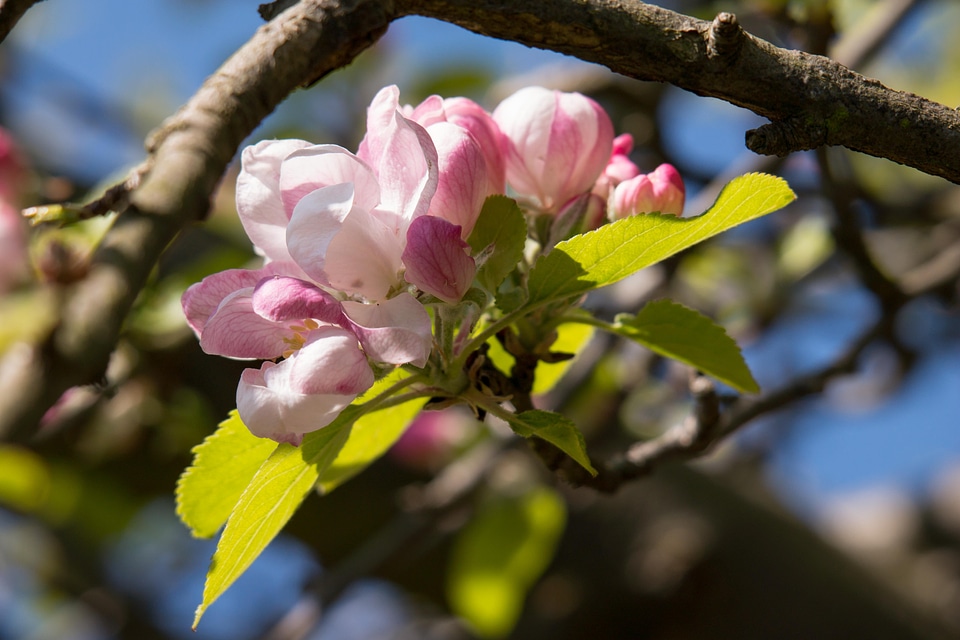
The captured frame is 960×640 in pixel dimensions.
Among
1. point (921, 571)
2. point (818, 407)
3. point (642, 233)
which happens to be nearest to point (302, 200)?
point (642, 233)

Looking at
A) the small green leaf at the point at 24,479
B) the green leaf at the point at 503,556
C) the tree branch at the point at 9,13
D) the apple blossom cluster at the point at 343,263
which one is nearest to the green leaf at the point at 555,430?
the apple blossom cluster at the point at 343,263

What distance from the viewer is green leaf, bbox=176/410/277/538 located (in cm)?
81

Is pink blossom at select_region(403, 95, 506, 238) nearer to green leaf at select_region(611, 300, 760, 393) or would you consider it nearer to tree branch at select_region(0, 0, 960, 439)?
tree branch at select_region(0, 0, 960, 439)

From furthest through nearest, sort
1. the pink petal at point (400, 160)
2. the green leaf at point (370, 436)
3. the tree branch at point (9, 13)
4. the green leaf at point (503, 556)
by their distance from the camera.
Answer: the green leaf at point (503, 556) → the green leaf at point (370, 436) → the pink petal at point (400, 160) → the tree branch at point (9, 13)

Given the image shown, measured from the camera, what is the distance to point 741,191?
69 centimetres

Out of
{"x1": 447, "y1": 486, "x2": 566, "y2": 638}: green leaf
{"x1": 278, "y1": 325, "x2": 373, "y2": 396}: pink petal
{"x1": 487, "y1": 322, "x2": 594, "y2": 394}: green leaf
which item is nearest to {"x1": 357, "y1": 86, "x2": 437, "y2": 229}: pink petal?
{"x1": 278, "y1": 325, "x2": 373, "y2": 396}: pink petal

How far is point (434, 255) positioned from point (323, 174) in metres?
0.11

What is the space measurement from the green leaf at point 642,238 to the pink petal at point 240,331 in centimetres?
21

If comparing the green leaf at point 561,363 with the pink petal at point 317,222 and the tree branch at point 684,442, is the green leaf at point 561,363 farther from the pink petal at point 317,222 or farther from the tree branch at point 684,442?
the pink petal at point 317,222

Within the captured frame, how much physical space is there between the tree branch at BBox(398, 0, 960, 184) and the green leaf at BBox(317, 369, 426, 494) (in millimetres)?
377

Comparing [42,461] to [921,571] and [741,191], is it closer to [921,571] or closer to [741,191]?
[741,191]

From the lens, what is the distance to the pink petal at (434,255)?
2.14 feet

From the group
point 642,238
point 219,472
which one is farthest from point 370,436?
point 642,238

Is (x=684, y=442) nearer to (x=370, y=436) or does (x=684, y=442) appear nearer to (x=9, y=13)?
(x=370, y=436)
